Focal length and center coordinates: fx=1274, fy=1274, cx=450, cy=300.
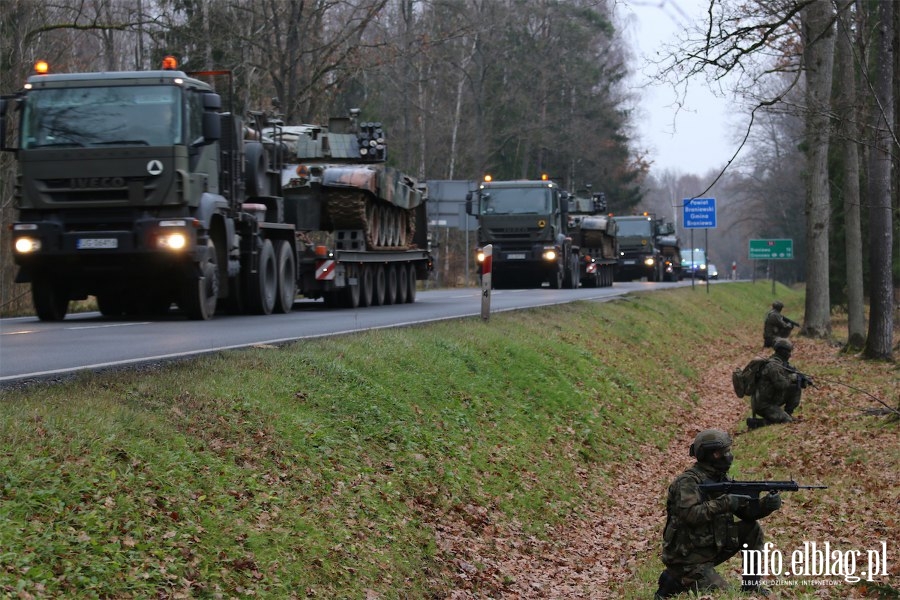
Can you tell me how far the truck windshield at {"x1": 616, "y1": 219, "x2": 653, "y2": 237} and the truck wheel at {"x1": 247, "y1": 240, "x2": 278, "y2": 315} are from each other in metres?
39.6

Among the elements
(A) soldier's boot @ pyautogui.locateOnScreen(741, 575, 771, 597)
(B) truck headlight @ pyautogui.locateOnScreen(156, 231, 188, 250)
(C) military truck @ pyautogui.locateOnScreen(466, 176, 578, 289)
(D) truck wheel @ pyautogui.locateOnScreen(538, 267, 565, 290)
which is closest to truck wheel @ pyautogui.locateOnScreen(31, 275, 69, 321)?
(B) truck headlight @ pyautogui.locateOnScreen(156, 231, 188, 250)

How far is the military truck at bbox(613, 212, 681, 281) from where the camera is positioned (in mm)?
58812

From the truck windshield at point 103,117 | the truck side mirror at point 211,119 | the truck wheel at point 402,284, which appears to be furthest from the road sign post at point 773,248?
the truck windshield at point 103,117

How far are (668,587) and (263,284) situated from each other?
13255 millimetres

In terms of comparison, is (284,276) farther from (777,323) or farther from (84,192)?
(777,323)

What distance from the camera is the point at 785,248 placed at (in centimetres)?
5750

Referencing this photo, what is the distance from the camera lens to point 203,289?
1727cm

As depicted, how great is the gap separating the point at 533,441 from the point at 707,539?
5611 millimetres

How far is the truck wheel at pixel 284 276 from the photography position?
20.9 meters

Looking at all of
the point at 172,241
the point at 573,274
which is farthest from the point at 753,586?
the point at 573,274

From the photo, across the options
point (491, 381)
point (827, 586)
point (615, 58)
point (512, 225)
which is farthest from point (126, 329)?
point (615, 58)

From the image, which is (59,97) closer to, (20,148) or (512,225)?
(20,148)

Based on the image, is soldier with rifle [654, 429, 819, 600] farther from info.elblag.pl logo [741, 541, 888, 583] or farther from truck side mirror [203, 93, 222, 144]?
truck side mirror [203, 93, 222, 144]

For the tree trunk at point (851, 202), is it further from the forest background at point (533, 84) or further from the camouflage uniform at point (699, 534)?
the camouflage uniform at point (699, 534)
